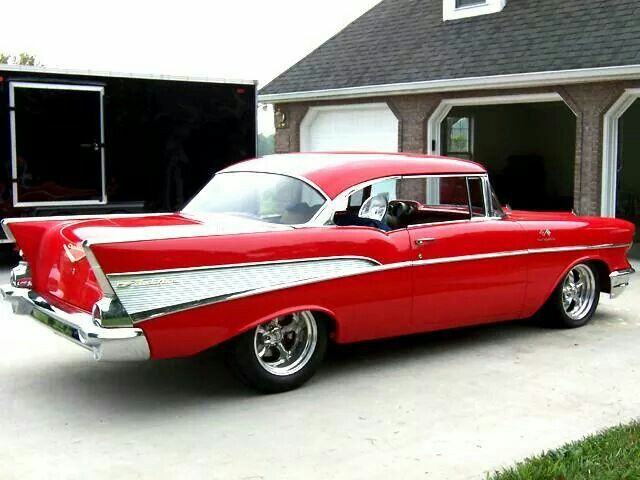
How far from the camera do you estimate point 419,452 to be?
166 inches

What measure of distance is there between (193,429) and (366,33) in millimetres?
13758

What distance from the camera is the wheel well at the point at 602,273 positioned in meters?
7.18

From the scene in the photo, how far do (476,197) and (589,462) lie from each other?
2924mm

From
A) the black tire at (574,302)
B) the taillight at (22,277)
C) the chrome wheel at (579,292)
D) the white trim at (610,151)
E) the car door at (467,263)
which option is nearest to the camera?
the taillight at (22,277)

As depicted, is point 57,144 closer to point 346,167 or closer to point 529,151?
point 346,167

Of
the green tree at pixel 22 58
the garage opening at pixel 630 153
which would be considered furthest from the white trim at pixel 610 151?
the green tree at pixel 22 58

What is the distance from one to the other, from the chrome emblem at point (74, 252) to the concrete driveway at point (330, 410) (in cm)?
91

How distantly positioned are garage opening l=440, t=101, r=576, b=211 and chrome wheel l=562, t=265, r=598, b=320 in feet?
34.3

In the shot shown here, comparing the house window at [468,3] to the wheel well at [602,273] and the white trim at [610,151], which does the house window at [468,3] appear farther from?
the wheel well at [602,273]

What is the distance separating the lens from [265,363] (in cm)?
514

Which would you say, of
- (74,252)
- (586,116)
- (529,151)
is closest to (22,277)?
(74,252)

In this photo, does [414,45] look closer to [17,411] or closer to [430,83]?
[430,83]

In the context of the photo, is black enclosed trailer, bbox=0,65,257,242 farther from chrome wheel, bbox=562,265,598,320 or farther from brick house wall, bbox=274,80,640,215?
chrome wheel, bbox=562,265,598,320

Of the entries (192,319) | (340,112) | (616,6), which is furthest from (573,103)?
(192,319)
